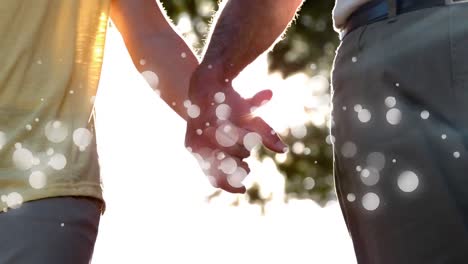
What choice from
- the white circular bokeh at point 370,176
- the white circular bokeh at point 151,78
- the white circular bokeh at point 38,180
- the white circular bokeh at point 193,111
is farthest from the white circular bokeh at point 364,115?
the white circular bokeh at point 38,180

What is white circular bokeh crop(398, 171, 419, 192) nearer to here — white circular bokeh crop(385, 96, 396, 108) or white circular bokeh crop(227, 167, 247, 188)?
white circular bokeh crop(385, 96, 396, 108)

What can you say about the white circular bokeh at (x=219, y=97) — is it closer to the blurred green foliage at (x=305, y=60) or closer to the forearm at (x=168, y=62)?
the forearm at (x=168, y=62)

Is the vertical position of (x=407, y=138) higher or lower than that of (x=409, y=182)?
higher

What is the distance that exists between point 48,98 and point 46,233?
39 cm

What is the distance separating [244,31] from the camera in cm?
377

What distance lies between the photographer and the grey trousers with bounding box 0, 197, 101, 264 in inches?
130

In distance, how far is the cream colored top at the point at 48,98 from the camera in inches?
135

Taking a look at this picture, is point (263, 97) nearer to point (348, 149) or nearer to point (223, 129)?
point (223, 129)

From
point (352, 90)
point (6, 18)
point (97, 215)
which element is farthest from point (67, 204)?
point (352, 90)

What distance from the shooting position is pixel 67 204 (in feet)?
11.2

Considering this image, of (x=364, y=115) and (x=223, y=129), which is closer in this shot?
(x=364, y=115)

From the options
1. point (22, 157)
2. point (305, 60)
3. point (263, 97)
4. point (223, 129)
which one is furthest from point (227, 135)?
point (305, 60)

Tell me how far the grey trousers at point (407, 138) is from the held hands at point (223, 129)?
22 centimetres

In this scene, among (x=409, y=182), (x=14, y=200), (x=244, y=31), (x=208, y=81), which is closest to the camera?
(x=409, y=182)
